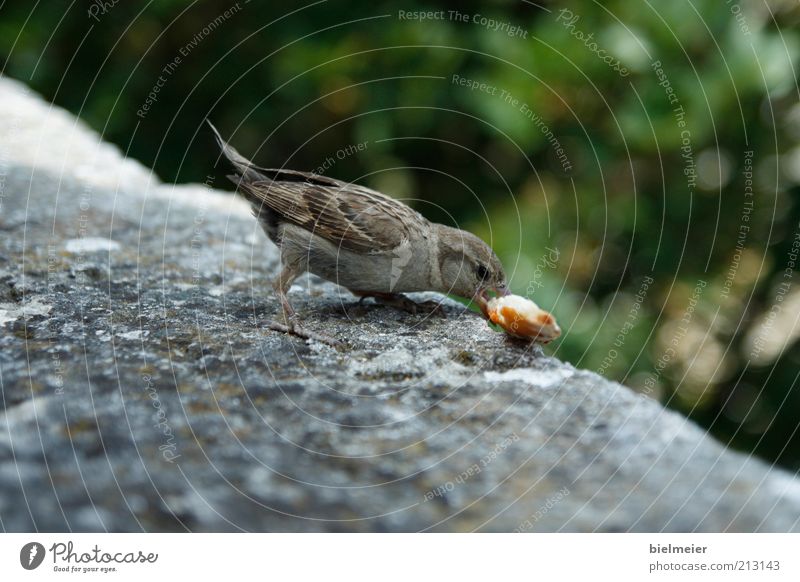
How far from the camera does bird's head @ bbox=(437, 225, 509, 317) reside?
3.13 m

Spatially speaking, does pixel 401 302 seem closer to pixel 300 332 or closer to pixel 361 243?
pixel 361 243

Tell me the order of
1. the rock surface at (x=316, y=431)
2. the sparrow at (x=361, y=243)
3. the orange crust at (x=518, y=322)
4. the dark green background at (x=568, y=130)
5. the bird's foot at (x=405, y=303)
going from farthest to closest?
the dark green background at (x=568, y=130) → the bird's foot at (x=405, y=303) → the sparrow at (x=361, y=243) → the orange crust at (x=518, y=322) → the rock surface at (x=316, y=431)

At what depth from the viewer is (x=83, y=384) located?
2.07 metres

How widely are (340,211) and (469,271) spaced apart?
1.78 feet

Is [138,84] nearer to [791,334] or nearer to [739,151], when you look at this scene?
[739,151]

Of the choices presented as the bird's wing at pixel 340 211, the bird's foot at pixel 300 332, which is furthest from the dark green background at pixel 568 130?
the bird's foot at pixel 300 332

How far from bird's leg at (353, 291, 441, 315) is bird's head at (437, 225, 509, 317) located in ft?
0.30

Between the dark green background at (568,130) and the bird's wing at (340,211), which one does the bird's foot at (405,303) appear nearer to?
the bird's wing at (340,211)

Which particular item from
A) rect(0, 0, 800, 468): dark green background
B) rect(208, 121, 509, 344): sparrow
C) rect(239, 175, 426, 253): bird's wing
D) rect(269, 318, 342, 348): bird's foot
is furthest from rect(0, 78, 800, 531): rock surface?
rect(0, 0, 800, 468): dark green background

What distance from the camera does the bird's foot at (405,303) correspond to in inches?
121

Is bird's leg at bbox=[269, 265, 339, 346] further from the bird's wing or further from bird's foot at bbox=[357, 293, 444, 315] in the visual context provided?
bird's foot at bbox=[357, 293, 444, 315]

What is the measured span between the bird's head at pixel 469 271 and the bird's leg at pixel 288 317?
22.6 inches

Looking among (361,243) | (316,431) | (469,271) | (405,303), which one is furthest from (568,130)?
(316,431)

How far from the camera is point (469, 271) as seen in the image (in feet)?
10.3
